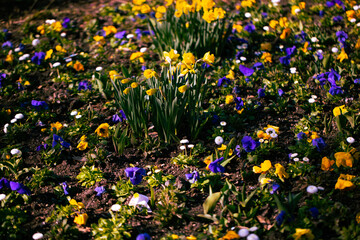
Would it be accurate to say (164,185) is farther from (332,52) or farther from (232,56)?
(332,52)

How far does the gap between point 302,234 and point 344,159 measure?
2.30ft

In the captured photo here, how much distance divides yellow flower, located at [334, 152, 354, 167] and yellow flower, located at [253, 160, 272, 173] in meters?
0.46

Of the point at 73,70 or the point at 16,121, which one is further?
the point at 73,70

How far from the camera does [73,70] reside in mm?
3838

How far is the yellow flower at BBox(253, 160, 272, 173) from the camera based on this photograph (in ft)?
7.97

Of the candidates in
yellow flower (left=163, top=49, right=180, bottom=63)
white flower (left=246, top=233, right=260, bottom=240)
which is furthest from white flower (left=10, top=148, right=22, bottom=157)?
white flower (left=246, top=233, right=260, bottom=240)

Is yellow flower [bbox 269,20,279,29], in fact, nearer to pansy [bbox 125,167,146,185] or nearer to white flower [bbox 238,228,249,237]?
pansy [bbox 125,167,146,185]

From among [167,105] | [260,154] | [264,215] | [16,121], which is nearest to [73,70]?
[16,121]

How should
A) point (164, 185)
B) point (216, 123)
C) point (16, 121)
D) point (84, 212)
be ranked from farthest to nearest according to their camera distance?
point (16, 121) < point (216, 123) < point (164, 185) < point (84, 212)

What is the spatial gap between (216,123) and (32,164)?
5.06 ft

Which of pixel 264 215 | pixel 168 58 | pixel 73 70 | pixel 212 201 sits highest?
pixel 168 58

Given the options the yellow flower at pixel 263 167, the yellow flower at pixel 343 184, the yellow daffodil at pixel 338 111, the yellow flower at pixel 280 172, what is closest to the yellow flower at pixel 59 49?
the yellow flower at pixel 263 167

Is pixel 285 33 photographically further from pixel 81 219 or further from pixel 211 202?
pixel 81 219

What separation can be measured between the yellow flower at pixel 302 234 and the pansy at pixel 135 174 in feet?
3.50
